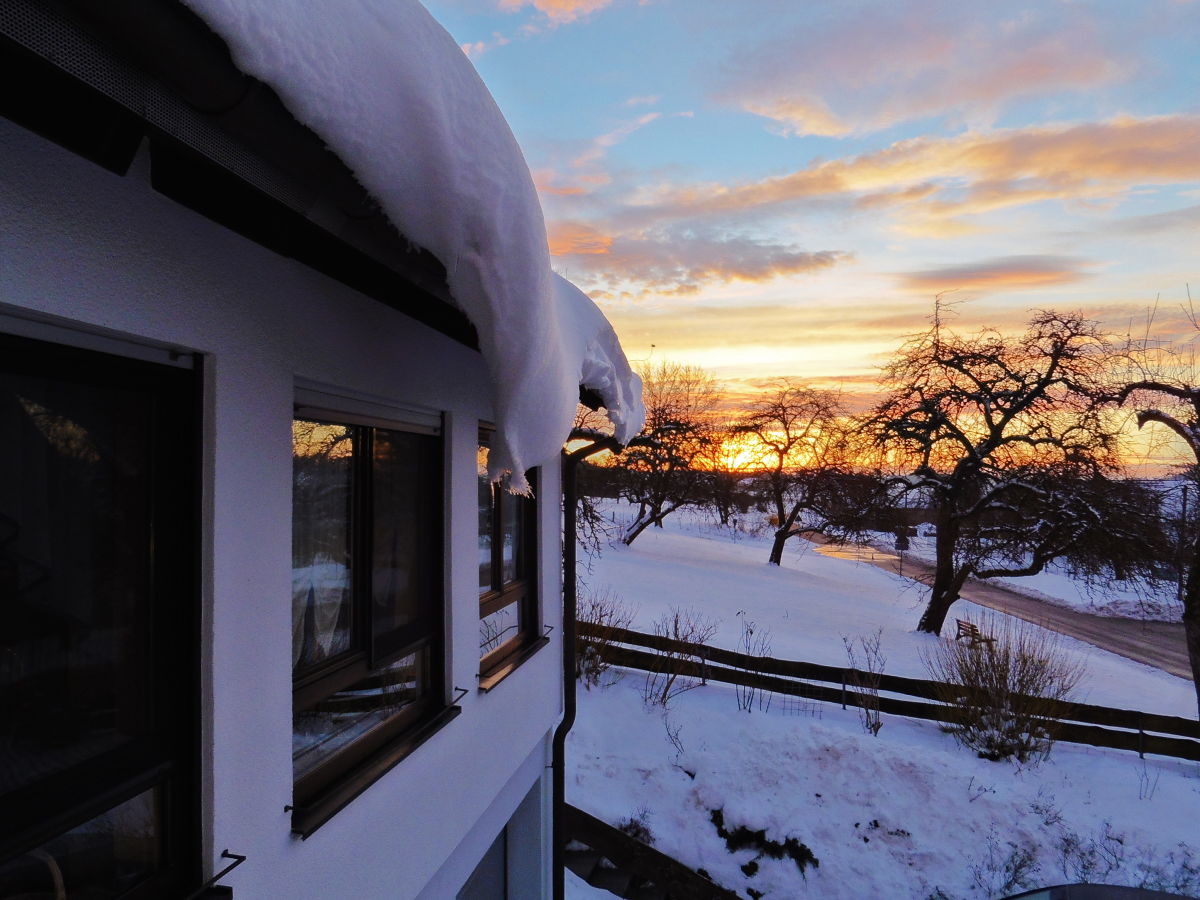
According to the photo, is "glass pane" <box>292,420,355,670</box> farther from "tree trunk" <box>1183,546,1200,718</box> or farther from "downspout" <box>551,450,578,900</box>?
"tree trunk" <box>1183,546,1200,718</box>

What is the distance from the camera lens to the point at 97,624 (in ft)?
4.26

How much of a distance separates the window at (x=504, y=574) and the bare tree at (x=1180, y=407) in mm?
10587

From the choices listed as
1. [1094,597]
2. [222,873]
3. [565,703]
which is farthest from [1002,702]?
[1094,597]

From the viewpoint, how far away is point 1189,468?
35.2 ft

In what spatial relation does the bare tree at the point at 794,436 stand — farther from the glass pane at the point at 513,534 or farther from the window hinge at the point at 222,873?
the window hinge at the point at 222,873

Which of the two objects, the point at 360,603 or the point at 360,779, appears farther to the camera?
the point at 360,603

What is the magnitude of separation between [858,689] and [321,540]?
974 cm

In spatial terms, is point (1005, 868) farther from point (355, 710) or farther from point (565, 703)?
point (355, 710)

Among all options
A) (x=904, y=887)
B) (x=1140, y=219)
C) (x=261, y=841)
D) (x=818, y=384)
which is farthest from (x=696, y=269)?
(x=818, y=384)

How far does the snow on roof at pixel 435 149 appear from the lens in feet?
2.95


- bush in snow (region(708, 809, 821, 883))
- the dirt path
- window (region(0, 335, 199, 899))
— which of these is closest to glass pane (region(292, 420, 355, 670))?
window (region(0, 335, 199, 899))

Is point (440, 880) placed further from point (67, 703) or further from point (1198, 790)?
point (1198, 790)

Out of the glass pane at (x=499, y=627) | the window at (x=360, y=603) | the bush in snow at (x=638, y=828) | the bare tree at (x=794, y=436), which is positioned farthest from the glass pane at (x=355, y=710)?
the bare tree at (x=794, y=436)

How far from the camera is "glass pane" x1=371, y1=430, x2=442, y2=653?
246cm
